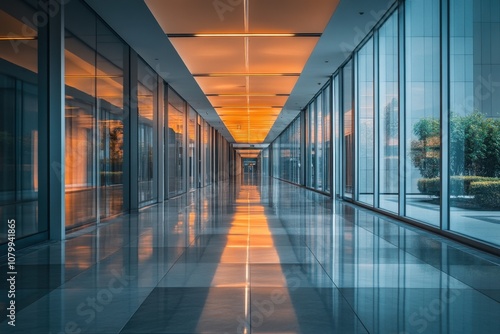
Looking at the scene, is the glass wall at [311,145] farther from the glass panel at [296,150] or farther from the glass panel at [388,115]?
→ the glass panel at [388,115]

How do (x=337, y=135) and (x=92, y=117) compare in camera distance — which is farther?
(x=337, y=135)

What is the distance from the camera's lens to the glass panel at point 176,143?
70.2 feet

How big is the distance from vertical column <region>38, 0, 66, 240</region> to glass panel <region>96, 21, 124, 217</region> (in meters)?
2.93

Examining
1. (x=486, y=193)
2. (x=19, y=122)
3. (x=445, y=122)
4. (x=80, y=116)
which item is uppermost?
Result: (x=80, y=116)

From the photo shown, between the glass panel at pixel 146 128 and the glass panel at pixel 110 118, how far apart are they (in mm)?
1809

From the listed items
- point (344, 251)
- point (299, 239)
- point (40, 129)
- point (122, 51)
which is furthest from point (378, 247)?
point (122, 51)

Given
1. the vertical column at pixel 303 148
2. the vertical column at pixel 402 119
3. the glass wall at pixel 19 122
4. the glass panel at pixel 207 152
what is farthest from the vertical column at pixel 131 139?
the glass panel at pixel 207 152

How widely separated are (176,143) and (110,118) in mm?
9889

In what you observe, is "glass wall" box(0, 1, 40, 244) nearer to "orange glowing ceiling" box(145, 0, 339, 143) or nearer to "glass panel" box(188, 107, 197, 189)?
"orange glowing ceiling" box(145, 0, 339, 143)

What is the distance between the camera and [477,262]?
22.4 ft

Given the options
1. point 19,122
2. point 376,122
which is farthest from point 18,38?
point 376,122

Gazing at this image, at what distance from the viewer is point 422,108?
35.1ft

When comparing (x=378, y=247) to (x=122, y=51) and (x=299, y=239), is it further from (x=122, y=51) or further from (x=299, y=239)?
(x=122, y=51)

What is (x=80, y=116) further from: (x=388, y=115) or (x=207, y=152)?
(x=207, y=152)
